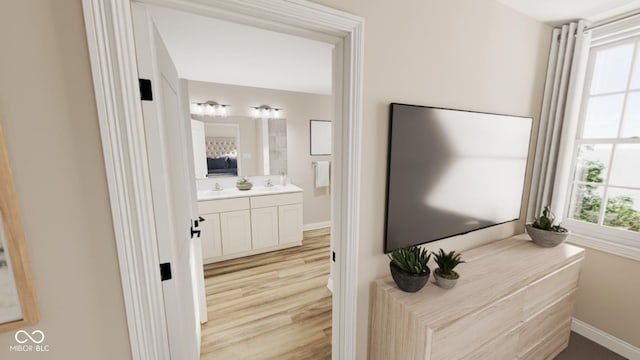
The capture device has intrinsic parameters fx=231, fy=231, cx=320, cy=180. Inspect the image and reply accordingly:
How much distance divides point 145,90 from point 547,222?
272 cm

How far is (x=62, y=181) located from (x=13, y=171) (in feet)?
0.36

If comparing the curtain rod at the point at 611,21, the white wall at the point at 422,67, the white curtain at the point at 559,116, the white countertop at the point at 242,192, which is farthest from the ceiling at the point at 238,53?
the curtain rod at the point at 611,21

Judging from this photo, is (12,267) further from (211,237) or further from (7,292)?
(211,237)

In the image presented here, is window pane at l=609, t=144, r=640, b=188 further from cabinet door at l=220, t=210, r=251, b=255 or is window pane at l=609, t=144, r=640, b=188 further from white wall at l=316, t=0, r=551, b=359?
cabinet door at l=220, t=210, r=251, b=255

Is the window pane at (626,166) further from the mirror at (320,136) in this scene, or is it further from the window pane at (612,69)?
the mirror at (320,136)

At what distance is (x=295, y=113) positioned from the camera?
3.79 metres

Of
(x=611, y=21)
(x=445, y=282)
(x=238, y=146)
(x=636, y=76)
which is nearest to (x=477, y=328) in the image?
(x=445, y=282)

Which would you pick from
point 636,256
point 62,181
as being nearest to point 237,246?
point 62,181

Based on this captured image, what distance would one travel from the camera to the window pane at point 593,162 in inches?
73.5

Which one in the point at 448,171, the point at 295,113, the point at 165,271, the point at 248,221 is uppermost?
the point at 295,113

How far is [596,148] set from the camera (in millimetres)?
1915

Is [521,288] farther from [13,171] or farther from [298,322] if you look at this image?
[13,171]

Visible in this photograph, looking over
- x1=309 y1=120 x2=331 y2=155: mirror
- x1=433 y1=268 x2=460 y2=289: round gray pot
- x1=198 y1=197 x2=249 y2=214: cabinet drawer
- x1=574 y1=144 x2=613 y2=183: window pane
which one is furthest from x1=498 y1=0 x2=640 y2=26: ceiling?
x1=198 y1=197 x2=249 y2=214: cabinet drawer

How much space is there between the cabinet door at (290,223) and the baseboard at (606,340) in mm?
2984
